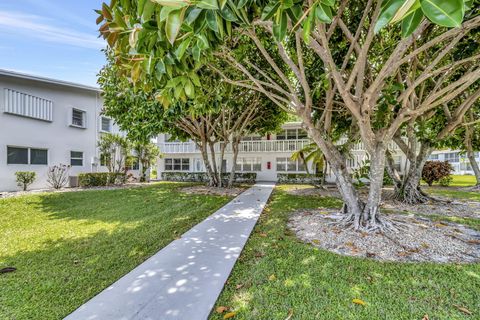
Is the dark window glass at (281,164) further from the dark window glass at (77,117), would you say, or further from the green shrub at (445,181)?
the dark window glass at (77,117)

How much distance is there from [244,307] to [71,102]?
17.3 metres

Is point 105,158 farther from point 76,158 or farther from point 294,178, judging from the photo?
point 294,178

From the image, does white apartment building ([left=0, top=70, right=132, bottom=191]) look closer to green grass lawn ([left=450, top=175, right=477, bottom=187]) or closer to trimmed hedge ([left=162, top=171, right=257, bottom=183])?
trimmed hedge ([left=162, top=171, right=257, bottom=183])

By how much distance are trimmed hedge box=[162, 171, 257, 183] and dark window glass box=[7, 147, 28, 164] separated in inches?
445

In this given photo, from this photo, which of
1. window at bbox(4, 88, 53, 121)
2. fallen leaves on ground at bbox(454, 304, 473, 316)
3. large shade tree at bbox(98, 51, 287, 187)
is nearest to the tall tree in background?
large shade tree at bbox(98, 51, 287, 187)

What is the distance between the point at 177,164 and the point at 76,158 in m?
9.47

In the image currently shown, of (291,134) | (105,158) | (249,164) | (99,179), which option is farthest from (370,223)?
(291,134)

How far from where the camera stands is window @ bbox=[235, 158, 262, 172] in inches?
872

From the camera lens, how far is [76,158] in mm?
15578

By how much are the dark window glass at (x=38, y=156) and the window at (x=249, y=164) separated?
14177 mm

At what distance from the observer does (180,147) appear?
23062 millimetres

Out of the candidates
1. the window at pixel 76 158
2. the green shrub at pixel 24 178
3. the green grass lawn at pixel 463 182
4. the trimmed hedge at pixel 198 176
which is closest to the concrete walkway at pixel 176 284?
the green shrub at pixel 24 178

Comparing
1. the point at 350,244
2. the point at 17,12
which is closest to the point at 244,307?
the point at 350,244

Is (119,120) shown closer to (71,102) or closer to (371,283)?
(71,102)
